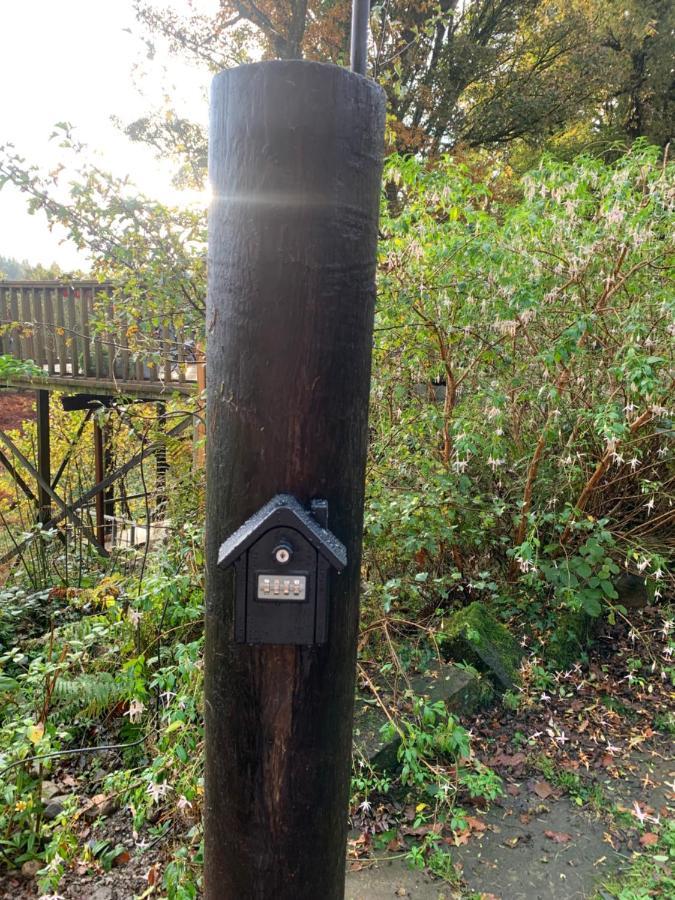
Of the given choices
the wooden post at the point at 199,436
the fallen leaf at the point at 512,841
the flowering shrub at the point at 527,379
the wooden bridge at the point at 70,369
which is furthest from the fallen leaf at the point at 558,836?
the wooden bridge at the point at 70,369

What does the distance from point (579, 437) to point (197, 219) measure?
2676 millimetres

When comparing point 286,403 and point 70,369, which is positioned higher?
point 286,403

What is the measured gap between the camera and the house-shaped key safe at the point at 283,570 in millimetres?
1104

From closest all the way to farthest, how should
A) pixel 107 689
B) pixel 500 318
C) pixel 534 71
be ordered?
pixel 107 689
pixel 500 318
pixel 534 71

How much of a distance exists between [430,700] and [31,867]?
1869 mm

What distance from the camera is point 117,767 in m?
2.79

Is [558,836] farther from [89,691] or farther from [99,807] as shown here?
[89,691]

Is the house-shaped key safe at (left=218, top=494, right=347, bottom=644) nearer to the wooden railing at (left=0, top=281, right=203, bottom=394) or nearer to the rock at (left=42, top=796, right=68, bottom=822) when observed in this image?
the rock at (left=42, top=796, right=68, bottom=822)

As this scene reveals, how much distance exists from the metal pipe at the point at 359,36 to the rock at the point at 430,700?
101 inches

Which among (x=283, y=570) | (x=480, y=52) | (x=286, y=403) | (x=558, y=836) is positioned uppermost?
(x=480, y=52)

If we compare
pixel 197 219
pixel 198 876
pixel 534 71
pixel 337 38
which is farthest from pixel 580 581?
pixel 534 71

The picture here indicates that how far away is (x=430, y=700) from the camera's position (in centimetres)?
289

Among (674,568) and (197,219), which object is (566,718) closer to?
(674,568)

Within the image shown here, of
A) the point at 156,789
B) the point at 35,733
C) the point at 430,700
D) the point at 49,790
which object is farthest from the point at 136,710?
the point at 430,700
